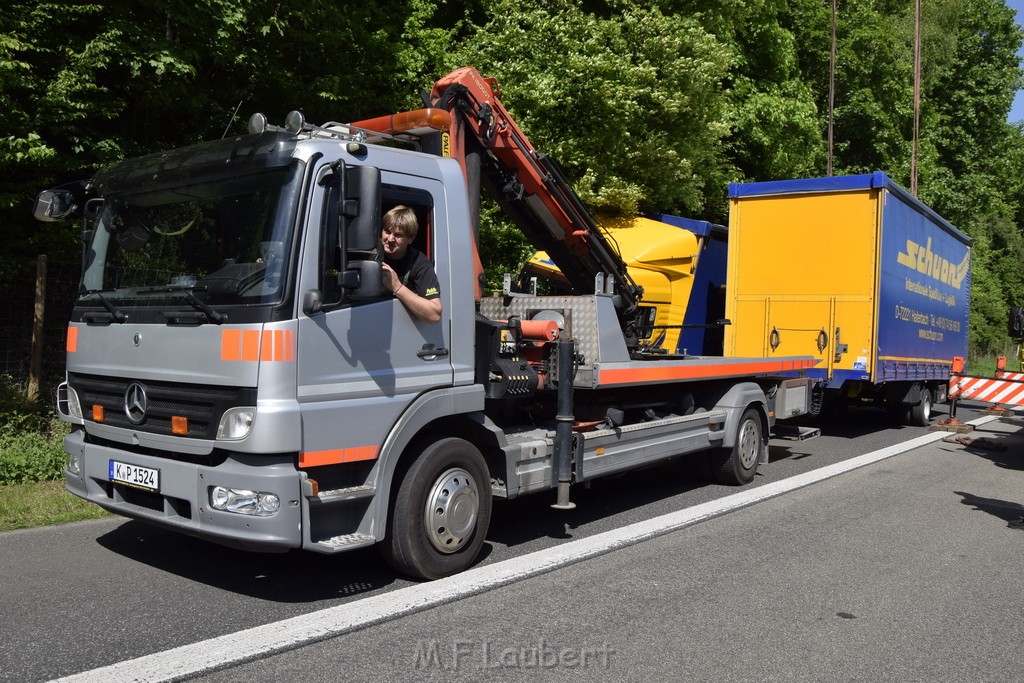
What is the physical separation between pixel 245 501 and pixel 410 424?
101cm

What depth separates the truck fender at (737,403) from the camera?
848 cm

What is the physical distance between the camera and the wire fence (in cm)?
918

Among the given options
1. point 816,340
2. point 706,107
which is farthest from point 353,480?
point 706,107

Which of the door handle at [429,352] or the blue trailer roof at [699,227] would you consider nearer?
the door handle at [429,352]

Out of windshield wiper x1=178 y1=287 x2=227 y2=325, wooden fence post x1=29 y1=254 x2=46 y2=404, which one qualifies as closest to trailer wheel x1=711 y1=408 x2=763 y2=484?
windshield wiper x1=178 y1=287 x2=227 y2=325

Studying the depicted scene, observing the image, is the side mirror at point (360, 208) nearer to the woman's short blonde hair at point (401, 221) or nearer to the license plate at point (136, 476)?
the woman's short blonde hair at point (401, 221)

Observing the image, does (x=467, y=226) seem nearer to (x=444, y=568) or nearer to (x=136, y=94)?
(x=444, y=568)

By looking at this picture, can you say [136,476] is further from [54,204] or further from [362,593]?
[54,204]

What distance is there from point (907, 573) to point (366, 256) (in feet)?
13.3

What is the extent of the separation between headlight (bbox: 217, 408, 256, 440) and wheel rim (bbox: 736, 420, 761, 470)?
18.3 ft

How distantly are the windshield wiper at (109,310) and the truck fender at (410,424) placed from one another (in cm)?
165

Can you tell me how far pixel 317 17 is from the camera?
1135 centimetres

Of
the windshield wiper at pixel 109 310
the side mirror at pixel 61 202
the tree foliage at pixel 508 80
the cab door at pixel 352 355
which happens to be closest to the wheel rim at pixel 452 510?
the cab door at pixel 352 355

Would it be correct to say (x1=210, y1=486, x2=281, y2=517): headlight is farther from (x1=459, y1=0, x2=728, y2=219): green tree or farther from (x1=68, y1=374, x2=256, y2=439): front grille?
(x1=459, y1=0, x2=728, y2=219): green tree
